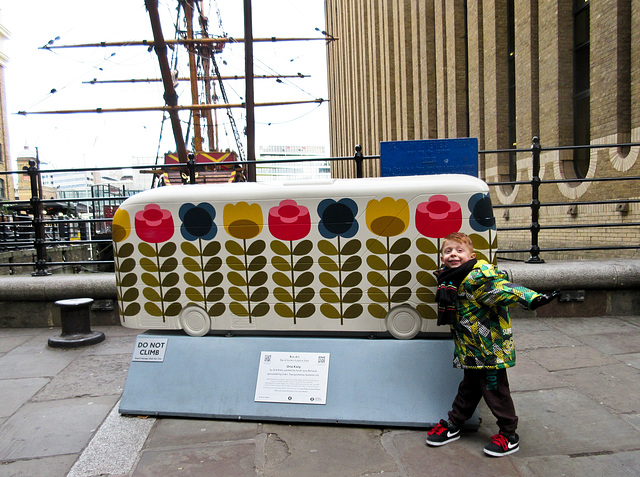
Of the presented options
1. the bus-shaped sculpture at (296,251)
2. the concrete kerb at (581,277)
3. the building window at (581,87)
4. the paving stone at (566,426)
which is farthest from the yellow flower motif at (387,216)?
the building window at (581,87)

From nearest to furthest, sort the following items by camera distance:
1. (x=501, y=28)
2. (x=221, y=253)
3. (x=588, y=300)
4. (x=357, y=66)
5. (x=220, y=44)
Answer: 1. (x=221, y=253)
2. (x=588, y=300)
3. (x=501, y=28)
4. (x=220, y=44)
5. (x=357, y=66)

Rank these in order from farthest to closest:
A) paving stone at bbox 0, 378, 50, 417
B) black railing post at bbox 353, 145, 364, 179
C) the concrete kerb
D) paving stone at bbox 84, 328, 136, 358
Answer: black railing post at bbox 353, 145, 364, 179 → the concrete kerb → paving stone at bbox 84, 328, 136, 358 → paving stone at bbox 0, 378, 50, 417

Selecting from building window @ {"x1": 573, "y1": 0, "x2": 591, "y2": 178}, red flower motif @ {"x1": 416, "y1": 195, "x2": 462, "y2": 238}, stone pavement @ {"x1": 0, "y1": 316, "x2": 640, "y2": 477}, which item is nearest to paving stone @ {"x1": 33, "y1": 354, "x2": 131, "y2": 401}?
stone pavement @ {"x1": 0, "y1": 316, "x2": 640, "y2": 477}

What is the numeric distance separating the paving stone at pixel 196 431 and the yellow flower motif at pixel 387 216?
4.60ft

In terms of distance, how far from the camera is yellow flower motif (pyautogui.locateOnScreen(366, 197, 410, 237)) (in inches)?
104

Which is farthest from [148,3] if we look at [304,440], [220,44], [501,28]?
[220,44]

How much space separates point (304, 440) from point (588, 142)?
11.8 meters

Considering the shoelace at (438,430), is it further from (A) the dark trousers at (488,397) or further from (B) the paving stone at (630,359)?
(B) the paving stone at (630,359)

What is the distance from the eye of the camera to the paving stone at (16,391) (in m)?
3.23

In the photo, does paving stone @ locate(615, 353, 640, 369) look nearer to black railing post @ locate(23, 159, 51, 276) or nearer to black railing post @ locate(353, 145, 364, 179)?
black railing post @ locate(353, 145, 364, 179)

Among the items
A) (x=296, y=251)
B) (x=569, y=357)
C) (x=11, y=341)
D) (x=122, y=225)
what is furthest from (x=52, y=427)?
(x=569, y=357)

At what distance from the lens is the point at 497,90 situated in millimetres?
15469

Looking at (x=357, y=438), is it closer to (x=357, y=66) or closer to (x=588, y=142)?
(x=588, y=142)

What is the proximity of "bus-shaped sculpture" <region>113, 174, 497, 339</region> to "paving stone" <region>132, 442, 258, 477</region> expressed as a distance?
2.27 ft
